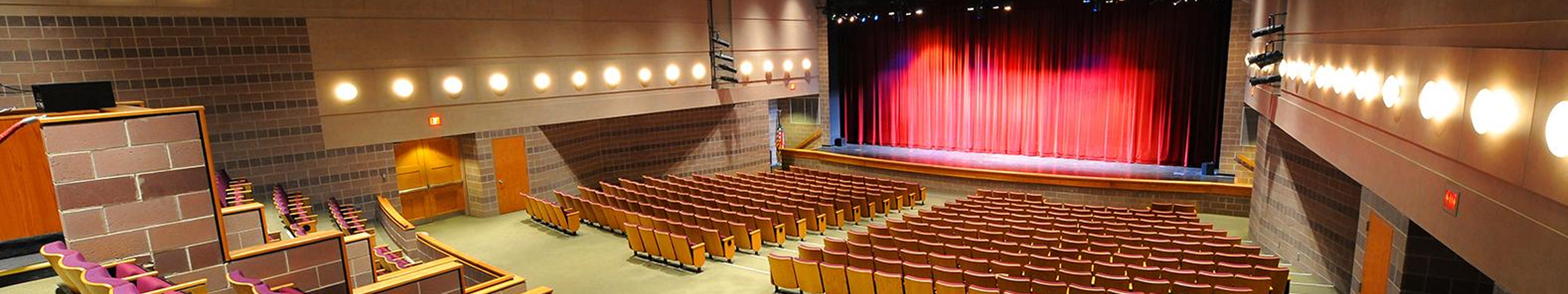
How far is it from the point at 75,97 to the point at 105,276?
126cm

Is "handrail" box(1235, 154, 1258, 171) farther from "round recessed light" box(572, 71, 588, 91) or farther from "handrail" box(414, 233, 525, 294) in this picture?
"handrail" box(414, 233, 525, 294)

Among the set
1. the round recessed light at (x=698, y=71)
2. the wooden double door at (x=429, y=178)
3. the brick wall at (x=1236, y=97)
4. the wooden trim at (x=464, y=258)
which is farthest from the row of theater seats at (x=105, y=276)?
the brick wall at (x=1236, y=97)

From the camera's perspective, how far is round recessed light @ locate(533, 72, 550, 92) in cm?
1202

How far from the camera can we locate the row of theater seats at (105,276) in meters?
3.68

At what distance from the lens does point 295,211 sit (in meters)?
9.29

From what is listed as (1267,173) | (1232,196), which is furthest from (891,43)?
(1267,173)

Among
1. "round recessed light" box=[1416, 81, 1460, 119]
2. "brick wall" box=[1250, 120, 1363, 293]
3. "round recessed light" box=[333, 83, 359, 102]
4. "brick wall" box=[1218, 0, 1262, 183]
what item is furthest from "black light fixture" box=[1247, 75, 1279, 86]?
"round recessed light" box=[333, 83, 359, 102]

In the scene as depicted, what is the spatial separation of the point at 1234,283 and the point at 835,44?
41.8 ft

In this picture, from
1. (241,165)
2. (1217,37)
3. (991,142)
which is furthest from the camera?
(991,142)

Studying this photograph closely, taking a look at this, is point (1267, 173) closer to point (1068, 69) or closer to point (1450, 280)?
point (1450, 280)

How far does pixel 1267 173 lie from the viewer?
10234 millimetres

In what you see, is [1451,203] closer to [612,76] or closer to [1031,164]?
[612,76]

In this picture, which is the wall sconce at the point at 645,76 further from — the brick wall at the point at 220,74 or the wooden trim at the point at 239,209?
the wooden trim at the point at 239,209

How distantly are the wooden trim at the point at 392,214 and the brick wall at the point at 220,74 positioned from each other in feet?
1.44
